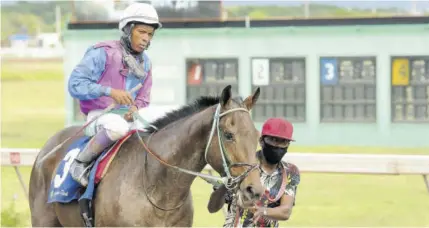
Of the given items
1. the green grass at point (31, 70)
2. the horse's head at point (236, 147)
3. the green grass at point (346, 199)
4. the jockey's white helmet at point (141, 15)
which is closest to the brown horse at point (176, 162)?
the horse's head at point (236, 147)

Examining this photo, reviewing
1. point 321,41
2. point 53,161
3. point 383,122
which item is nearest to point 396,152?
point 383,122

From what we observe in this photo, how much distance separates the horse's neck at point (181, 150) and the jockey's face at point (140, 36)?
2.08 feet

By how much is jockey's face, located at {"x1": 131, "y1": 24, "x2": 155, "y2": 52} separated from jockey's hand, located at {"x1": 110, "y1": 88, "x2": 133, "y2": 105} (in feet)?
1.36

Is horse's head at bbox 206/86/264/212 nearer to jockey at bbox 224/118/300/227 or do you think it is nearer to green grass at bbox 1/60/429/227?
jockey at bbox 224/118/300/227

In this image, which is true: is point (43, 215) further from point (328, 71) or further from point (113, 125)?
point (328, 71)

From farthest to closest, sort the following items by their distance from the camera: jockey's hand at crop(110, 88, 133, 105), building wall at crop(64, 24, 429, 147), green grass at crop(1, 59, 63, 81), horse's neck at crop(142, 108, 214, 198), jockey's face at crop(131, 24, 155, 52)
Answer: green grass at crop(1, 59, 63, 81) < building wall at crop(64, 24, 429, 147) < jockey's face at crop(131, 24, 155, 52) < jockey's hand at crop(110, 88, 133, 105) < horse's neck at crop(142, 108, 214, 198)

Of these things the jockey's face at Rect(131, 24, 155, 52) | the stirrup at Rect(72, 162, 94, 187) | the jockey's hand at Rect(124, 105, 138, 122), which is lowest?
the stirrup at Rect(72, 162, 94, 187)

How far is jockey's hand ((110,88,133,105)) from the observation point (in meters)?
6.12

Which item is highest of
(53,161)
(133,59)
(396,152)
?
(133,59)

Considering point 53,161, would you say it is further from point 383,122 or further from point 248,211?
point 383,122

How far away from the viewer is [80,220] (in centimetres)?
643

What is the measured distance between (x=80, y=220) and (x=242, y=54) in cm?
1624

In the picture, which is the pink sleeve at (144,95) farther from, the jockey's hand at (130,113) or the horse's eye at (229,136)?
the horse's eye at (229,136)

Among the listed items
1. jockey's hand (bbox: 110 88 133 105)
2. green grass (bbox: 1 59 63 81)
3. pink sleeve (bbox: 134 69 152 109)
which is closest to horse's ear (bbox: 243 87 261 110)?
jockey's hand (bbox: 110 88 133 105)
